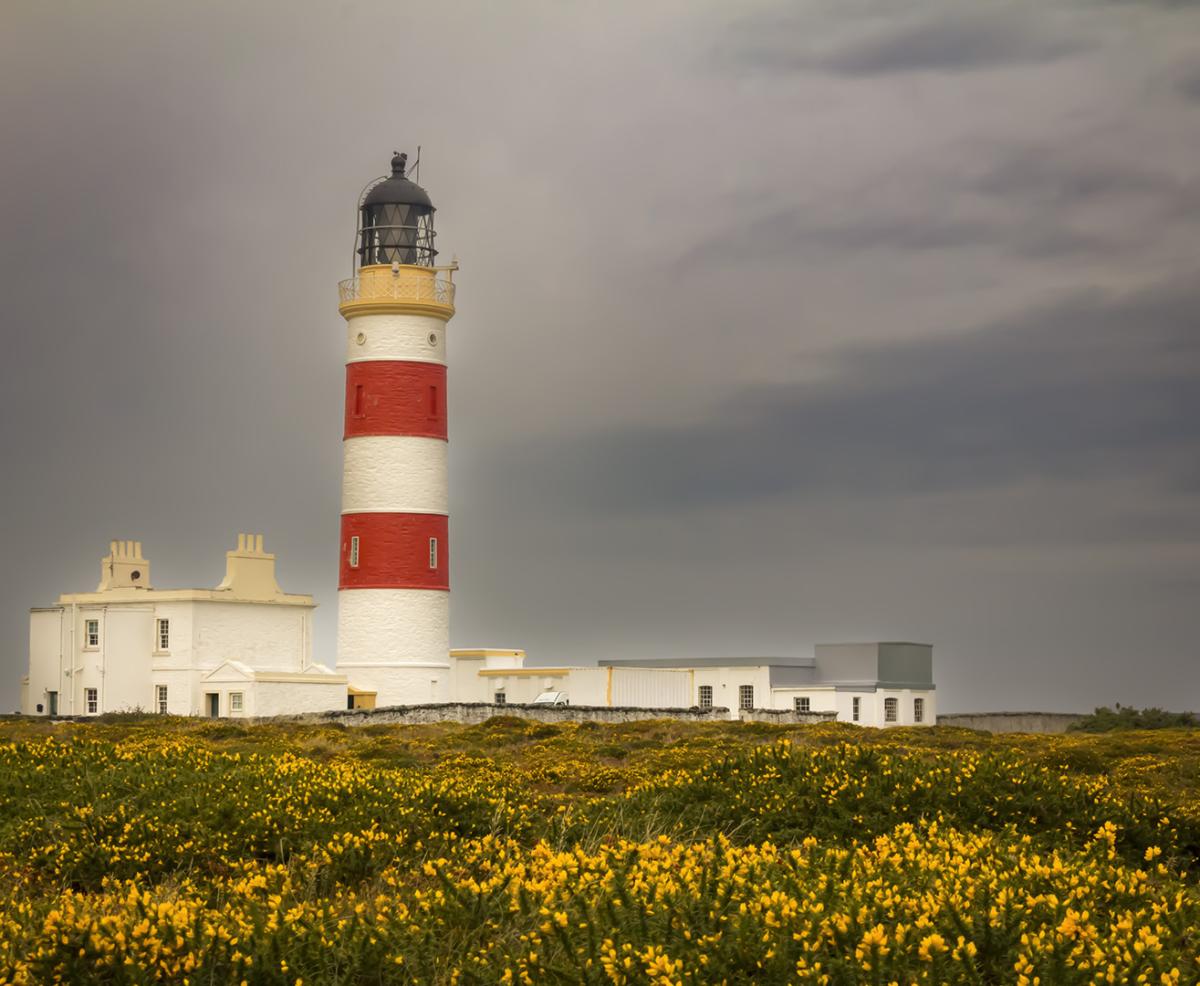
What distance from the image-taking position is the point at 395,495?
45.0 m

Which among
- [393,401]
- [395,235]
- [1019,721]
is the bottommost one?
[1019,721]

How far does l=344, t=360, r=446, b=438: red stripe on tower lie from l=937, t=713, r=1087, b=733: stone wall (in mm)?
24913

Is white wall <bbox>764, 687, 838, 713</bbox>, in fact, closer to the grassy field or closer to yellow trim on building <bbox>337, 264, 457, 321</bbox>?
yellow trim on building <bbox>337, 264, 457, 321</bbox>

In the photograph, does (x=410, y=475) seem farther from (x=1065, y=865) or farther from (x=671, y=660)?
(x=1065, y=865)

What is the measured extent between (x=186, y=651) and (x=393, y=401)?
10034mm

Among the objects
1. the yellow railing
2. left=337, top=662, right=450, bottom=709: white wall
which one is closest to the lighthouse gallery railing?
the yellow railing

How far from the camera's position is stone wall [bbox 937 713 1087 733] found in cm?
5778

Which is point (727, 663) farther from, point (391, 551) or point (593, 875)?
point (593, 875)

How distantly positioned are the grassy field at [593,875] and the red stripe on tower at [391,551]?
84.9ft

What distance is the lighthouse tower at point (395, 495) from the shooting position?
148ft

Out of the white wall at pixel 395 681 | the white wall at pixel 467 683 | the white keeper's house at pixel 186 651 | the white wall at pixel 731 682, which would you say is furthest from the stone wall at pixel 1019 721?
the white keeper's house at pixel 186 651

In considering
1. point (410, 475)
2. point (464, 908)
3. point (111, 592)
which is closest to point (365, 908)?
point (464, 908)

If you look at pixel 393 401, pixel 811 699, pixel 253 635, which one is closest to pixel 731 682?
pixel 811 699

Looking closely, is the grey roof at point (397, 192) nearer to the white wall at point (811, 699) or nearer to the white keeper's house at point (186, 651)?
the white keeper's house at point (186, 651)
